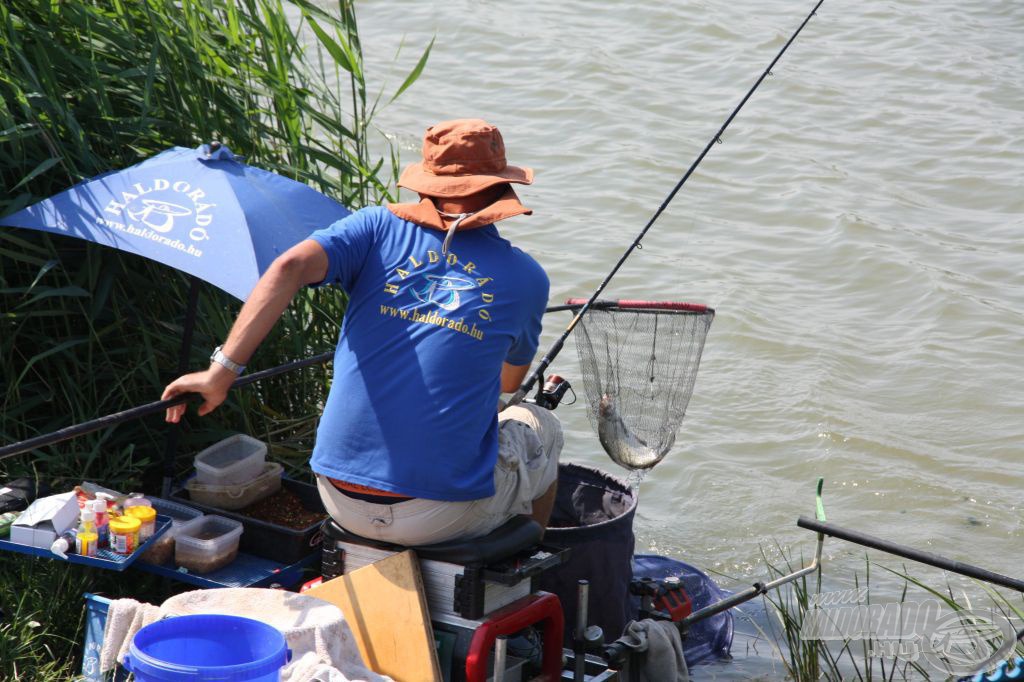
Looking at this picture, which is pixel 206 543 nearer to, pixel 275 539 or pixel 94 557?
pixel 275 539

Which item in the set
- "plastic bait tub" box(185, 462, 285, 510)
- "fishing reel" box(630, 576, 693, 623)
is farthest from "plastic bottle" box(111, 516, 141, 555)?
"fishing reel" box(630, 576, 693, 623)

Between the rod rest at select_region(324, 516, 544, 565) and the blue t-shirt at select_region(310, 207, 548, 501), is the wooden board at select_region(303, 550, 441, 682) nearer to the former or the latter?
the rod rest at select_region(324, 516, 544, 565)

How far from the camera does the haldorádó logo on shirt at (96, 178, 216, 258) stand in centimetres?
381

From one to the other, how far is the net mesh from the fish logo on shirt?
49.9 inches

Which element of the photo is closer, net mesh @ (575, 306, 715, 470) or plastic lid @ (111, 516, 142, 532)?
plastic lid @ (111, 516, 142, 532)

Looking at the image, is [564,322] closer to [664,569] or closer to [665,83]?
[664,569]

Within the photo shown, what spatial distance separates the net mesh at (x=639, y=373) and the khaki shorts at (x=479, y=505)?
0.98 meters

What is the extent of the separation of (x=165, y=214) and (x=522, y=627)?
1.61 metres

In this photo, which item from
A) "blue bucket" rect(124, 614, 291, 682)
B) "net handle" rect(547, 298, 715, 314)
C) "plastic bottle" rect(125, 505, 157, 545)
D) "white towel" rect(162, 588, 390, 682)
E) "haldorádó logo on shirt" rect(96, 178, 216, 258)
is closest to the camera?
"blue bucket" rect(124, 614, 291, 682)

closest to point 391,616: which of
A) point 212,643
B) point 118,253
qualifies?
point 212,643

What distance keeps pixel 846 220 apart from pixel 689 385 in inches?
210

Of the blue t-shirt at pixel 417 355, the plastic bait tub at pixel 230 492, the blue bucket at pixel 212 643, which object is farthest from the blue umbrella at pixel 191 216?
the blue bucket at pixel 212 643

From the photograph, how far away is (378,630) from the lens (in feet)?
10.8

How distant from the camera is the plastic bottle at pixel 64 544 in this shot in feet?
11.1
